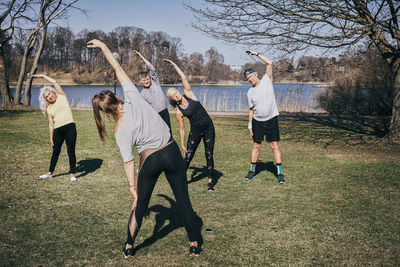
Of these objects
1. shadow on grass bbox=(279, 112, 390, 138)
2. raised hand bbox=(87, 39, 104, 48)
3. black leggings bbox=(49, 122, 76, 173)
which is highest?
raised hand bbox=(87, 39, 104, 48)

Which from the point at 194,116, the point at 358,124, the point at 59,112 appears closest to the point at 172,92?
the point at 194,116

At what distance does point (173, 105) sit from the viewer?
6.20m

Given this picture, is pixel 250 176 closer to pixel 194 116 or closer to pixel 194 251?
pixel 194 116

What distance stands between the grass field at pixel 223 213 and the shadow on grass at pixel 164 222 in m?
0.02

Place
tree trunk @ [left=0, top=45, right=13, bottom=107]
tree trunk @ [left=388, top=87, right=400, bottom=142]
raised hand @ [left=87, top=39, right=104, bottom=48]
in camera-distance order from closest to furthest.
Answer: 1. raised hand @ [left=87, top=39, right=104, bottom=48]
2. tree trunk @ [left=388, top=87, right=400, bottom=142]
3. tree trunk @ [left=0, top=45, right=13, bottom=107]

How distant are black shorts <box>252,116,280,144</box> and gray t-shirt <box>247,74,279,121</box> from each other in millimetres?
107

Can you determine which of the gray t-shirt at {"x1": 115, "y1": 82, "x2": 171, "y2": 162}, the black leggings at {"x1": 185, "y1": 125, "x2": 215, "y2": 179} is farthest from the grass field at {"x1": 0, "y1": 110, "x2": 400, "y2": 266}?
the gray t-shirt at {"x1": 115, "y1": 82, "x2": 171, "y2": 162}

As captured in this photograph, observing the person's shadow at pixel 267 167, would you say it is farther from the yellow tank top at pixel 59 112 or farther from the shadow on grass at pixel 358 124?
the shadow on grass at pixel 358 124

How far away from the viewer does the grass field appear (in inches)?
162

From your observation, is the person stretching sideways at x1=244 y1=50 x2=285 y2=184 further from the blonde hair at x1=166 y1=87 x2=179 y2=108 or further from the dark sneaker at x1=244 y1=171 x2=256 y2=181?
the blonde hair at x1=166 y1=87 x2=179 y2=108

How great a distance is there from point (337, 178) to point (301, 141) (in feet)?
16.0

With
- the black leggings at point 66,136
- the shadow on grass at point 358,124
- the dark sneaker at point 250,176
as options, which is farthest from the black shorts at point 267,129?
the shadow on grass at point 358,124

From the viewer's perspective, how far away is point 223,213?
5508 mm

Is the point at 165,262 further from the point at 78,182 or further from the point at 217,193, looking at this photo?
the point at 78,182
